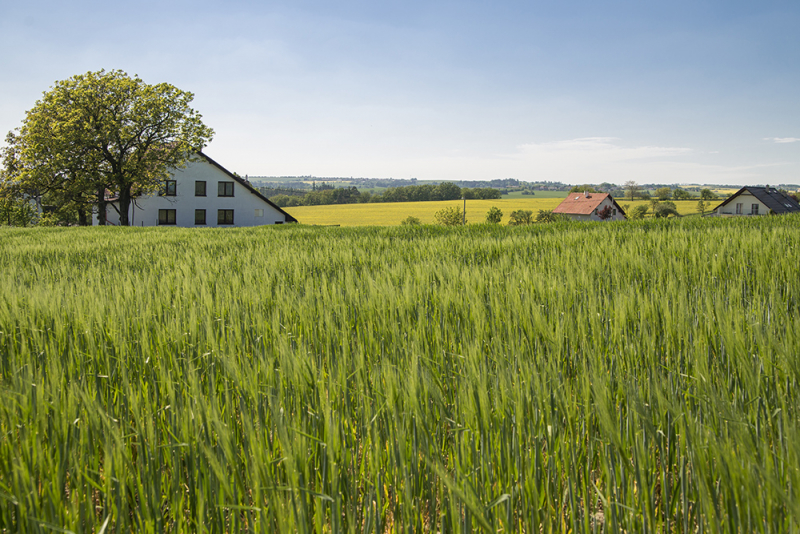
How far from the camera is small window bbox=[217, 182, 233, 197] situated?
4497cm

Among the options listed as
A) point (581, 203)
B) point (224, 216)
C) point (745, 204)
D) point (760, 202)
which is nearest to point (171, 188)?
point (224, 216)

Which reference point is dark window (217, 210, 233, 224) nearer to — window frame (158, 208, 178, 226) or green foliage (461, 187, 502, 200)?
window frame (158, 208, 178, 226)

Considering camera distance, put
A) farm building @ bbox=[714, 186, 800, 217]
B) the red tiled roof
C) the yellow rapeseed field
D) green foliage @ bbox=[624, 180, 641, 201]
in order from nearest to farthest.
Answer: farm building @ bbox=[714, 186, 800, 217] < the yellow rapeseed field < the red tiled roof < green foliage @ bbox=[624, 180, 641, 201]

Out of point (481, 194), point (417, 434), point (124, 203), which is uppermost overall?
point (481, 194)

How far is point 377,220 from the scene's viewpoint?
72.9 meters

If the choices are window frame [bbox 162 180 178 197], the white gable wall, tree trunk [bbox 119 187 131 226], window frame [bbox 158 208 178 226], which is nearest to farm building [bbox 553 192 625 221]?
the white gable wall

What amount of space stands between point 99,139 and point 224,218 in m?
16.4

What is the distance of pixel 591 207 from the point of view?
76250mm

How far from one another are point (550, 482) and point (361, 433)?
0.55 meters

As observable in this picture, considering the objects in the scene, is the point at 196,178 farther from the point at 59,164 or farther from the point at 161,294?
the point at 161,294

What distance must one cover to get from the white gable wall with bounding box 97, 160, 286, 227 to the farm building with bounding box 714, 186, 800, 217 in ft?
229

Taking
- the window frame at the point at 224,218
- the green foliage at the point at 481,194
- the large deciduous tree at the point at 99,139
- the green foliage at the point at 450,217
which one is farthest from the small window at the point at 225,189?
the green foliage at the point at 481,194

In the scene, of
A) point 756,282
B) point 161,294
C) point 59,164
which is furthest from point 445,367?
point 59,164

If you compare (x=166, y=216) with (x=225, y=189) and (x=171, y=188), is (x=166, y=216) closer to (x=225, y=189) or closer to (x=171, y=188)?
(x=171, y=188)
